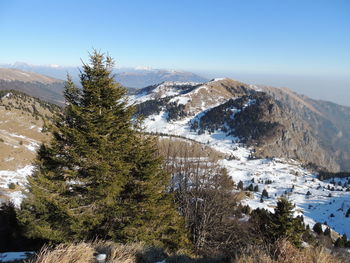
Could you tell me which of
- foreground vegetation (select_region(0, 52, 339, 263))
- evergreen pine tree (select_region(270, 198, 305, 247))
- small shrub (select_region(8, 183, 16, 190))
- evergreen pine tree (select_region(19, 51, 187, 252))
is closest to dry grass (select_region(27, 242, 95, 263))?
foreground vegetation (select_region(0, 52, 339, 263))

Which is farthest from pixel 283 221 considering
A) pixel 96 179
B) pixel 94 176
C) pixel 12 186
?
pixel 12 186

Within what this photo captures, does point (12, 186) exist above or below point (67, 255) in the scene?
below

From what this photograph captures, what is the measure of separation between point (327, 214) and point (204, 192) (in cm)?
11792

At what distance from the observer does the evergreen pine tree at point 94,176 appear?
1298cm

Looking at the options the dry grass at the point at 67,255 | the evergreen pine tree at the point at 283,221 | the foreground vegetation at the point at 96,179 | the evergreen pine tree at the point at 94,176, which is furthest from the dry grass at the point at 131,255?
the evergreen pine tree at the point at 283,221

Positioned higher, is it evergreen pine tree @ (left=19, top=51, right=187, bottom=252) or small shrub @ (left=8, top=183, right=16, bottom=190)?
evergreen pine tree @ (left=19, top=51, right=187, bottom=252)

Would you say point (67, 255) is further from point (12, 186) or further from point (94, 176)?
point (12, 186)

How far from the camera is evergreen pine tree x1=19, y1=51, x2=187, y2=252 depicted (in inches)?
511

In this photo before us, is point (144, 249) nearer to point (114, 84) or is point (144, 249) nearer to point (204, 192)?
point (114, 84)

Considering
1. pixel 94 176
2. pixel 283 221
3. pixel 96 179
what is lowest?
pixel 283 221

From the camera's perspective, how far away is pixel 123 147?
14641mm

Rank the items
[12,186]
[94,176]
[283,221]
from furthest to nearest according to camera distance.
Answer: [12,186] → [283,221] → [94,176]

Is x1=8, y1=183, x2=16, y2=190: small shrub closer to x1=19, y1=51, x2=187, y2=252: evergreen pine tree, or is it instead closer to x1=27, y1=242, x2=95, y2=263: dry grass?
x1=19, y1=51, x2=187, y2=252: evergreen pine tree

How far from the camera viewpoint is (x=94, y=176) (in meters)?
13.3
